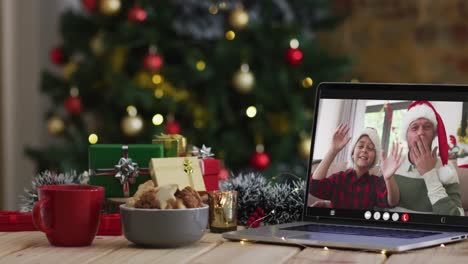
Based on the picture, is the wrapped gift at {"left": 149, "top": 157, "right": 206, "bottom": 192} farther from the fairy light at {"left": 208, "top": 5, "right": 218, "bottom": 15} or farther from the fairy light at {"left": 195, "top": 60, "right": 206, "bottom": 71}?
the fairy light at {"left": 208, "top": 5, "right": 218, "bottom": 15}

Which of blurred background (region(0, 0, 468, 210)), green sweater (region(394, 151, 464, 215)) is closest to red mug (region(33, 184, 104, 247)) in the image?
green sweater (region(394, 151, 464, 215))

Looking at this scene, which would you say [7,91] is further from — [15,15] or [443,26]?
[443,26]

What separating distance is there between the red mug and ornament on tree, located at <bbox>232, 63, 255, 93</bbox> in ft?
6.62

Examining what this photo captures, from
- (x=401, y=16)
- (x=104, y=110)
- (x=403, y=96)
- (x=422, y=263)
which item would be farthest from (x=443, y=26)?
(x=422, y=263)

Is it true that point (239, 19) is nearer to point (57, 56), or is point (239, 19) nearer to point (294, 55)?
point (294, 55)

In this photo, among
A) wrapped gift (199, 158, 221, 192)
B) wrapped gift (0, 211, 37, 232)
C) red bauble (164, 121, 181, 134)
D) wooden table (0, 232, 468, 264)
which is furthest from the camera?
red bauble (164, 121, 181, 134)

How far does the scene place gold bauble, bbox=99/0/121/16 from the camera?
3.40 m

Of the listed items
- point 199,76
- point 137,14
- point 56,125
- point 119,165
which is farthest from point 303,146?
point 119,165

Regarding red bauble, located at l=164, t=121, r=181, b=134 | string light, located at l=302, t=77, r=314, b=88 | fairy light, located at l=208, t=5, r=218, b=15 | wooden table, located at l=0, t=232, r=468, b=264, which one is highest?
fairy light, located at l=208, t=5, r=218, b=15

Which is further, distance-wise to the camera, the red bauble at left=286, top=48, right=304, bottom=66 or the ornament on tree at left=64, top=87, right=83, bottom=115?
the ornament on tree at left=64, top=87, right=83, bottom=115

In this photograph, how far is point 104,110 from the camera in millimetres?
3480

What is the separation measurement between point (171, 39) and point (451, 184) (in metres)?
2.19

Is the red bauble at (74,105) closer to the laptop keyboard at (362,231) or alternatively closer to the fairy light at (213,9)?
the fairy light at (213,9)

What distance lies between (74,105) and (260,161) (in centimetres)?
72
